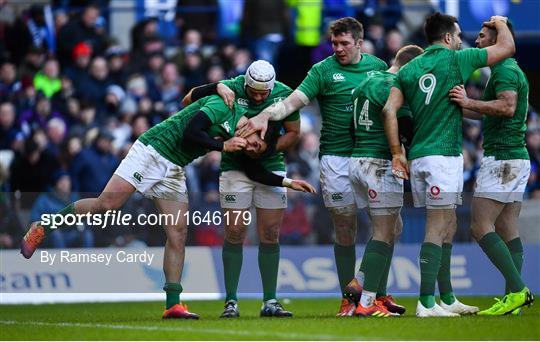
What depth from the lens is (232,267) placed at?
12578 millimetres

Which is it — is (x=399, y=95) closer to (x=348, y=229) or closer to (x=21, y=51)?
(x=348, y=229)

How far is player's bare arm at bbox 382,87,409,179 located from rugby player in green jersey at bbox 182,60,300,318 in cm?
117

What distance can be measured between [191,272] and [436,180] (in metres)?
6.22

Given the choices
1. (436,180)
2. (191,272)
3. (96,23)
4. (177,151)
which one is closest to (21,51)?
(96,23)

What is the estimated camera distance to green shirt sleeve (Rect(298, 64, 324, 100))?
12.5 metres

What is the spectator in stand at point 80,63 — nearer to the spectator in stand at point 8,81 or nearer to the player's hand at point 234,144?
the spectator in stand at point 8,81

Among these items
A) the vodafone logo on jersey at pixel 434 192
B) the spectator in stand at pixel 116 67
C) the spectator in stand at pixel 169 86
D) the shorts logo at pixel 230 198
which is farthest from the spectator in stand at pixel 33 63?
the vodafone logo on jersey at pixel 434 192

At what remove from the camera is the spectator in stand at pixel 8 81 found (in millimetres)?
21438

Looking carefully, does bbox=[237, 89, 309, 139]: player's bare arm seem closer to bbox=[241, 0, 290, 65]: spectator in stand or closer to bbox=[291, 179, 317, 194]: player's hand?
bbox=[291, 179, 317, 194]: player's hand

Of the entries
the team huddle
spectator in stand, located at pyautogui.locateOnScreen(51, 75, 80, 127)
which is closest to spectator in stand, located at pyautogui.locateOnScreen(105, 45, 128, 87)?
spectator in stand, located at pyautogui.locateOnScreen(51, 75, 80, 127)

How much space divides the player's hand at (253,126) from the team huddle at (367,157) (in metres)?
0.01

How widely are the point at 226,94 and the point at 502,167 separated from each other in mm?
2577

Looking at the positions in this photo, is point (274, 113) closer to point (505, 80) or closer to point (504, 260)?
point (505, 80)

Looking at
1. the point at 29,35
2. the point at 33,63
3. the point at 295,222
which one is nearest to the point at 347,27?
the point at 295,222
